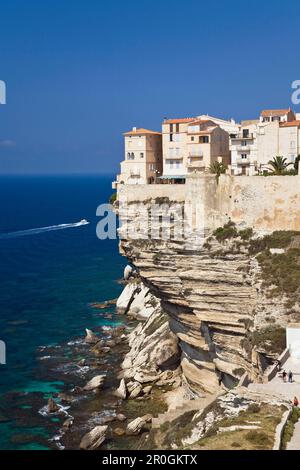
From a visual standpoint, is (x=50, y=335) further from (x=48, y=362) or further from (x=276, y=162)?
(x=276, y=162)

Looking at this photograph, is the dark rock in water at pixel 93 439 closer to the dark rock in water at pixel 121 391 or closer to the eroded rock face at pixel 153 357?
the dark rock in water at pixel 121 391

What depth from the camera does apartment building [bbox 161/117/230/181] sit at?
41.3 meters

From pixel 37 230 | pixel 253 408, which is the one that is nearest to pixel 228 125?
pixel 253 408

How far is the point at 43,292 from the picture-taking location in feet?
198

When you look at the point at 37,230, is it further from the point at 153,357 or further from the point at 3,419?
the point at 3,419

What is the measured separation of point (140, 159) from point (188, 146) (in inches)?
129

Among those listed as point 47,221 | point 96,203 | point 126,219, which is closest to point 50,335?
point 126,219

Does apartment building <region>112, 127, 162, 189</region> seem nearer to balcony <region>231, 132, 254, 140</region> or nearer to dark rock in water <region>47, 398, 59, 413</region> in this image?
balcony <region>231, 132, 254, 140</region>

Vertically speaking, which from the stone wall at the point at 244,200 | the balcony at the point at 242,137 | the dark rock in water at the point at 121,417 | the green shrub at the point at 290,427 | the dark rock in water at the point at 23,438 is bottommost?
the dark rock in water at the point at 23,438

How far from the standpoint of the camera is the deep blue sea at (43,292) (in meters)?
39.6

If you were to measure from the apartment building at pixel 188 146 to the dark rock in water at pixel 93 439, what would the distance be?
16385 mm

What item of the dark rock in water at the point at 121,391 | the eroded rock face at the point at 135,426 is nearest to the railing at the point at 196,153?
the dark rock in water at the point at 121,391

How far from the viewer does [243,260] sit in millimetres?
29844
